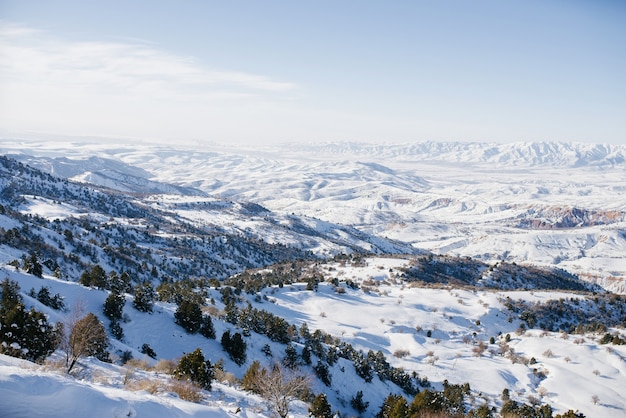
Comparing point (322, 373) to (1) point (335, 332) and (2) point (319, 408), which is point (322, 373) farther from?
(1) point (335, 332)

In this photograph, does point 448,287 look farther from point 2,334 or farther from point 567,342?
point 2,334

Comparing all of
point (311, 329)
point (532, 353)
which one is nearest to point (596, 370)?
point (532, 353)

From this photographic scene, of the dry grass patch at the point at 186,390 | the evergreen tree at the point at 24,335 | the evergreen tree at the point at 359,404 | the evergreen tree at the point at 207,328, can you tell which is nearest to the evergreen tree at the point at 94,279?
the evergreen tree at the point at 207,328

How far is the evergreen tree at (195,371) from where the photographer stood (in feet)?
67.9

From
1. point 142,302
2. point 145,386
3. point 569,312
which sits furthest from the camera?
point 569,312

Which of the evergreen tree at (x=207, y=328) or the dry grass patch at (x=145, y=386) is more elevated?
the dry grass patch at (x=145, y=386)

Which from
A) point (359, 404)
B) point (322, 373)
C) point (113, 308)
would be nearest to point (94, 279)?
point (113, 308)

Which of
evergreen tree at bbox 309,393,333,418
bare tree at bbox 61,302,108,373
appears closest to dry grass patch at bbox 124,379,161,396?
bare tree at bbox 61,302,108,373

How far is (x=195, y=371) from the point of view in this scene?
2083cm

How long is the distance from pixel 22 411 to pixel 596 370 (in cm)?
5053

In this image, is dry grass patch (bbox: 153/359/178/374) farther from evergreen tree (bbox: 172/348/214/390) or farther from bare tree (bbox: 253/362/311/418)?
bare tree (bbox: 253/362/311/418)

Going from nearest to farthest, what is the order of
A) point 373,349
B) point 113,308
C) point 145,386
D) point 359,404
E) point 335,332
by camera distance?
point 145,386 < point 113,308 < point 359,404 < point 373,349 < point 335,332

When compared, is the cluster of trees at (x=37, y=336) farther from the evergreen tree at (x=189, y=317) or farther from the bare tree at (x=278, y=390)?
the evergreen tree at (x=189, y=317)

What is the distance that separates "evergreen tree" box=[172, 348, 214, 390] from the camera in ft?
67.9
